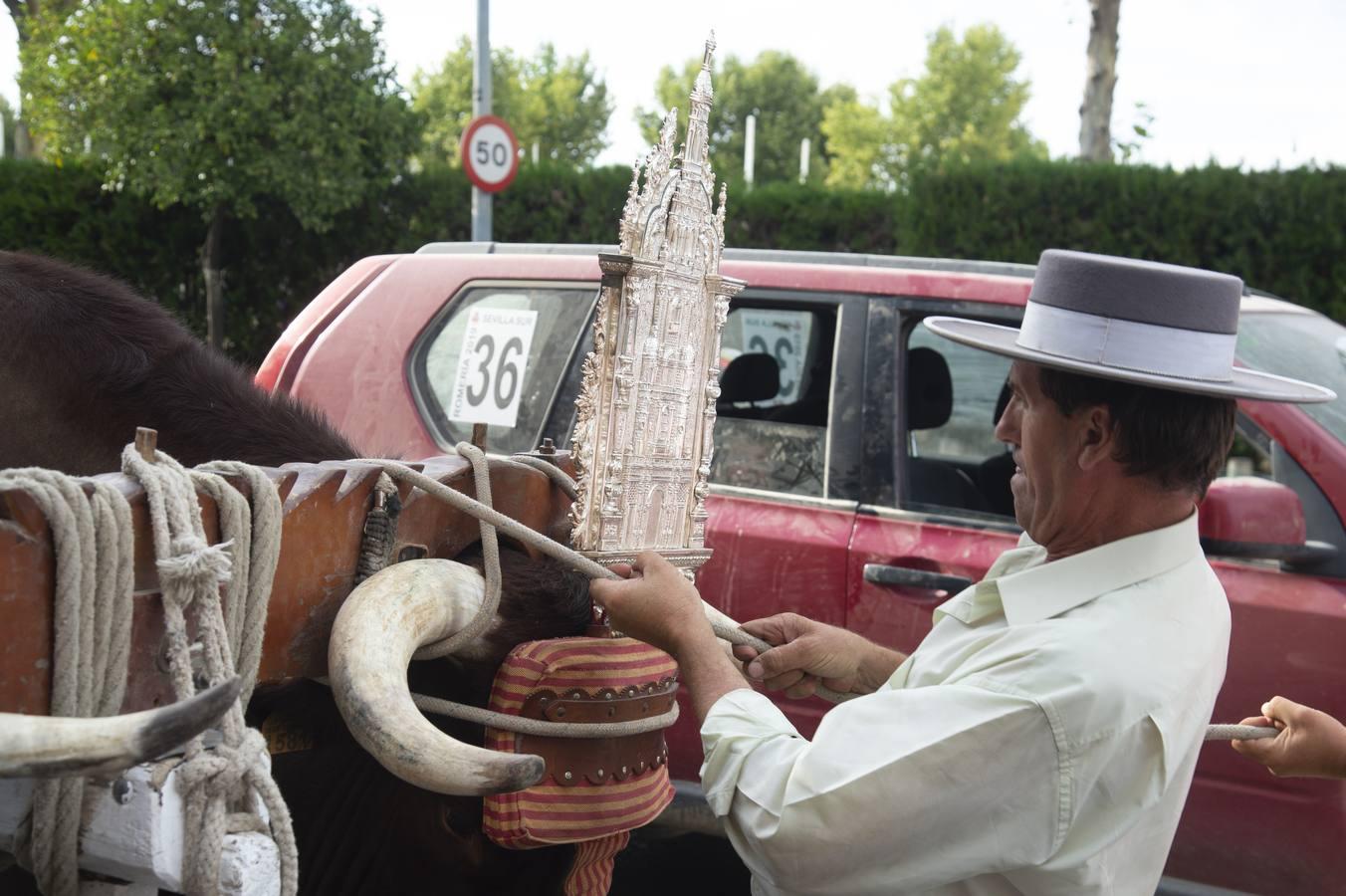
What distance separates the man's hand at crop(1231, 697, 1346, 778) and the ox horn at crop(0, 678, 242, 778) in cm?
144

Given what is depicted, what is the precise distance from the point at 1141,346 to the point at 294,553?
3.54 feet

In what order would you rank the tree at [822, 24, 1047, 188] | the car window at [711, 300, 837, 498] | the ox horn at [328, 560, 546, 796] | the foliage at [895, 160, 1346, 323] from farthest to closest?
1. the tree at [822, 24, 1047, 188]
2. the foliage at [895, 160, 1346, 323]
3. the car window at [711, 300, 837, 498]
4. the ox horn at [328, 560, 546, 796]

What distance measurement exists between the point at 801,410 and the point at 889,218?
30.0 ft

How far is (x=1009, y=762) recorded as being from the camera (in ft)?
4.52

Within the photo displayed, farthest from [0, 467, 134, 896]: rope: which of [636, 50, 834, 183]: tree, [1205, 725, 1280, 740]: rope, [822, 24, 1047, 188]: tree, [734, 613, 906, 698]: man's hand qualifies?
[636, 50, 834, 183]: tree

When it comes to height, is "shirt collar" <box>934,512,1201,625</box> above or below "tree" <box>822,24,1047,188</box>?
below

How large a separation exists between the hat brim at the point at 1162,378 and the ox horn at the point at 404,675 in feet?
2.51

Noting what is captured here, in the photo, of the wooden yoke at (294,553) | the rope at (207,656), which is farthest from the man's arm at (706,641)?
the rope at (207,656)

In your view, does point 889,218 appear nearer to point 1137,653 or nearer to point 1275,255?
point 1275,255

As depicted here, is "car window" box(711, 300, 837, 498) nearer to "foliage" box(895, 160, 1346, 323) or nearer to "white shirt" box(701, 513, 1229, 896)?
"white shirt" box(701, 513, 1229, 896)

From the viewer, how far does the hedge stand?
998cm

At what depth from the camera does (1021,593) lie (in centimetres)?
159

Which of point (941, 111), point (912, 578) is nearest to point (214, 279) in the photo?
point (912, 578)

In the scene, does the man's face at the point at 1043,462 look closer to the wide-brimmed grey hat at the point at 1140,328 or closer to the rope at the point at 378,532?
the wide-brimmed grey hat at the point at 1140,328
